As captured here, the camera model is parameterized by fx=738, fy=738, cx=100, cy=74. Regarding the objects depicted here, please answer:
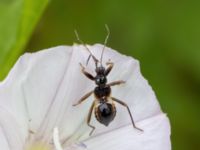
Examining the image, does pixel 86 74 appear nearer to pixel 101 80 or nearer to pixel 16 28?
pixel 101 80

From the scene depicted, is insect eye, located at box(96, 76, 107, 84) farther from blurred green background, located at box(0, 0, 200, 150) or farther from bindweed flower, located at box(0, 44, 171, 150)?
blurred green background, located at box(0, 0, 200, 150)

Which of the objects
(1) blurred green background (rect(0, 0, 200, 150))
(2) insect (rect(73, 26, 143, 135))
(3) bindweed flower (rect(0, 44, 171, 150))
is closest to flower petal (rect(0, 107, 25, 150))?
(3) bindweed flower (rect(0, 44, 171, 150))

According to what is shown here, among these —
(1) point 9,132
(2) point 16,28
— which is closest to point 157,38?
(2) point 16,28

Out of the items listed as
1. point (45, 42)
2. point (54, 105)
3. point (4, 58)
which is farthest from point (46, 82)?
point (45, 42)

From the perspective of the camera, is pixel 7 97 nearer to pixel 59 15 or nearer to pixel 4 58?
pixel 4 58

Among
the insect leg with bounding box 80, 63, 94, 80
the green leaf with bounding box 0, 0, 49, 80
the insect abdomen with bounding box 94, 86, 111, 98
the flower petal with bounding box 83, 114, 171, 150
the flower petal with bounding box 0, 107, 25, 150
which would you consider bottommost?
the flower petal with bounding box 83, 114, 171, 150

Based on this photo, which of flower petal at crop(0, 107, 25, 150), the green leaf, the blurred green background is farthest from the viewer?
the blurred green background

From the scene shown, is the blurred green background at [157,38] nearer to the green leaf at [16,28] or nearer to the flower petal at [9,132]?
the green leaf at [16,28]
